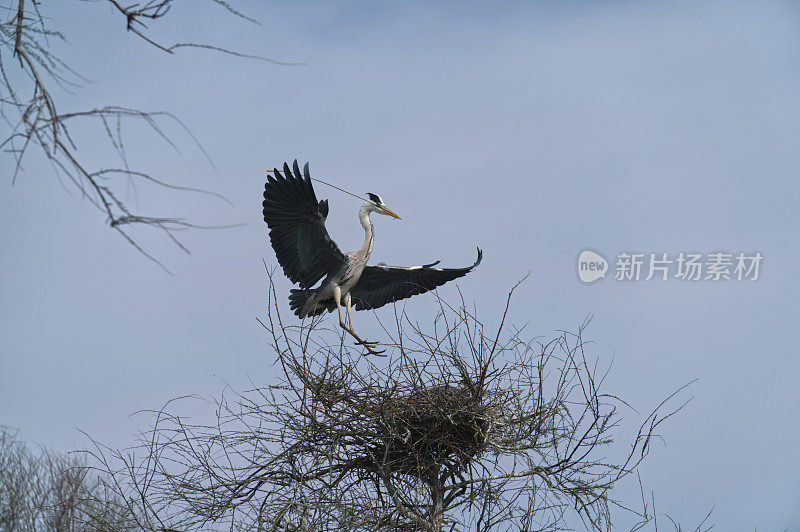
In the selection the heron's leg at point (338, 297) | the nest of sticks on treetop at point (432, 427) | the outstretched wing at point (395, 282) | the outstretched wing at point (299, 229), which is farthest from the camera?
the outstretched wing at point (395, 282)

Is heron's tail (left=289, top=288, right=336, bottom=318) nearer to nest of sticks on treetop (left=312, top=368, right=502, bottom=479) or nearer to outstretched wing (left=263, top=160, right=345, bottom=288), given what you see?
outstretched wing (left=263, top=160, right=345, bottom=288)

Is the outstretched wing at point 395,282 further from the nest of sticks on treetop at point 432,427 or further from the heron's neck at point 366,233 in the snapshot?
the nest of sticks on treetop at point 432,427

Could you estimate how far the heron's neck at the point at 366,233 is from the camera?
7008 millimetres

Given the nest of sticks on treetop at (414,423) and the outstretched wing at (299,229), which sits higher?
the outstretched wing at (299,229)

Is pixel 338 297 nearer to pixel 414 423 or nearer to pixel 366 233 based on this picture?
pixel 366 233

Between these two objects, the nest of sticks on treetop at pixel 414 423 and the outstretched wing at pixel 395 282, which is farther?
the outstretched wing at pixel 395 282

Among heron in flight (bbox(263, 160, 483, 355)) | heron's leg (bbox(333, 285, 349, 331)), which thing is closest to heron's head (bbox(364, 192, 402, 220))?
heron in flight (bbox(263, 160, 483, 355))

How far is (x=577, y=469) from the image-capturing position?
5.09 metres

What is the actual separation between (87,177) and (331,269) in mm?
4608

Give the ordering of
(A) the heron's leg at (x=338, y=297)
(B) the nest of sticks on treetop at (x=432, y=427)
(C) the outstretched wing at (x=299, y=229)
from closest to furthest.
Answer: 1. (B) the nest of sticks on treetop at (x=432, y=427)
2. (C) the outstretched wing at (x=299, y=229)
3. (A) the heron's leg at (x=338, y=297)

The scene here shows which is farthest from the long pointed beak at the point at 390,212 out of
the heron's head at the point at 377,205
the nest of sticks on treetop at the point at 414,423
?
the nest of sticks on treetop at the point at 414,423

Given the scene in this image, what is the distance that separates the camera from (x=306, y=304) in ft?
23.4

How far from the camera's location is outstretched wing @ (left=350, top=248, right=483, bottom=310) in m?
7.37

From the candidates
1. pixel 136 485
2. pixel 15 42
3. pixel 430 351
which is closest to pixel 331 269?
pixel 430 351
